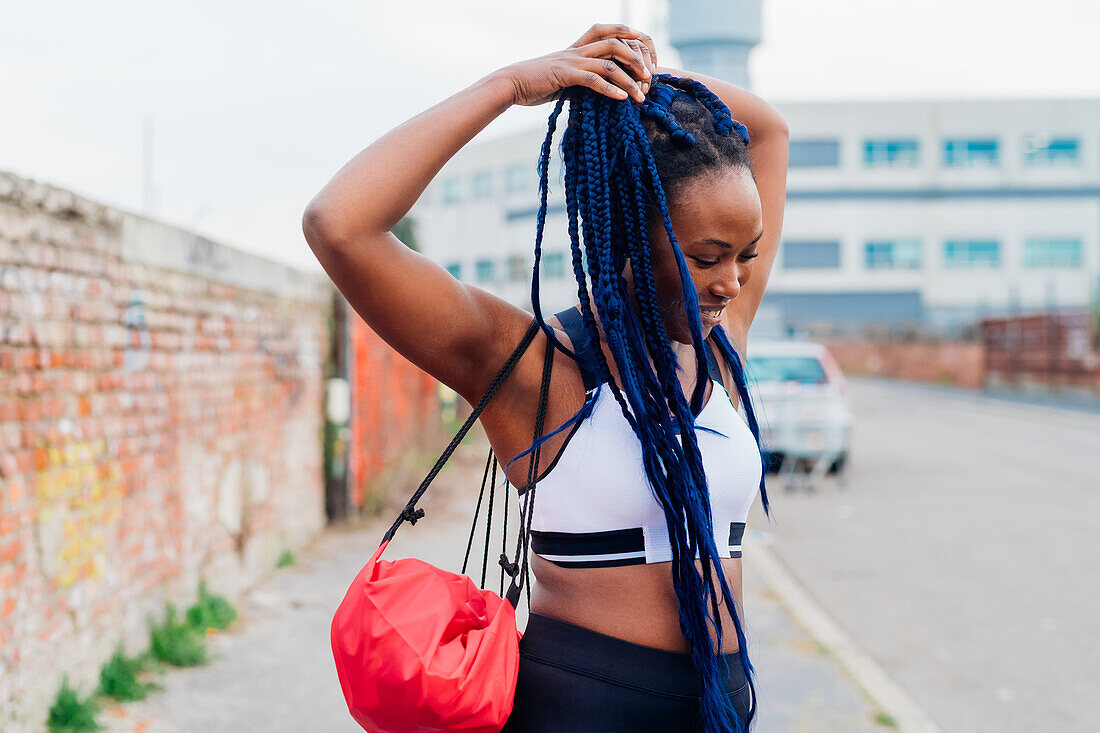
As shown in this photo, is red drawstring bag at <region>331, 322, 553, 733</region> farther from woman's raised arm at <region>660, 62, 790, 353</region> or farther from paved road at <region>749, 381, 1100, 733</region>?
paved road at <region>749, 381, 1100, 733</region>

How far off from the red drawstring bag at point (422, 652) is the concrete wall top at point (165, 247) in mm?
2797

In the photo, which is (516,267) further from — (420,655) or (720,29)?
(420,655)

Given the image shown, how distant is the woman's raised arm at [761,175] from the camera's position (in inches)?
78.4

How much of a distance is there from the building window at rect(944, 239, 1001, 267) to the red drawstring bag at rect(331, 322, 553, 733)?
177 ft

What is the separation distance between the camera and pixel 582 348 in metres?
1.67

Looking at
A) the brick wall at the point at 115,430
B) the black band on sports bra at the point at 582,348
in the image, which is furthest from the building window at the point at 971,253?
the black band on sports bra at the point at 582,348

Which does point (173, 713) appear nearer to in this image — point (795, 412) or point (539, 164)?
point (539, 164)

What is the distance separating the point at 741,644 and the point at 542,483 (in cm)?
45

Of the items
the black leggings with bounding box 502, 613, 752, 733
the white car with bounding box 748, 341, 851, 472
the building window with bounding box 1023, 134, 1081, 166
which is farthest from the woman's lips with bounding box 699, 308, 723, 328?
the building window with bounding box 1023, 134, 1081, 166

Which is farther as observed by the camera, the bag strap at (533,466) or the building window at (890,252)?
the building window at (890,252)

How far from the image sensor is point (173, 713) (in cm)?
422

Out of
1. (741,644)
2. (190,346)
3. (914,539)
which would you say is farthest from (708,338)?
(914,539)

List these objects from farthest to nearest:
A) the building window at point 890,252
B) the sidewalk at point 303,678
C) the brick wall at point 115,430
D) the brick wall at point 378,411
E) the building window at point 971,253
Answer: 1. the building window at point 890,252
2. the building window at point 971,253
3. the brick wall at point 378,411
4. the sidewalk at point 303,678
5. the brick wall at point 115,430

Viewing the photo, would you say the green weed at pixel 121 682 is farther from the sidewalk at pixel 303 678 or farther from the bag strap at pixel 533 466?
the bag strap at pixel 533 466
